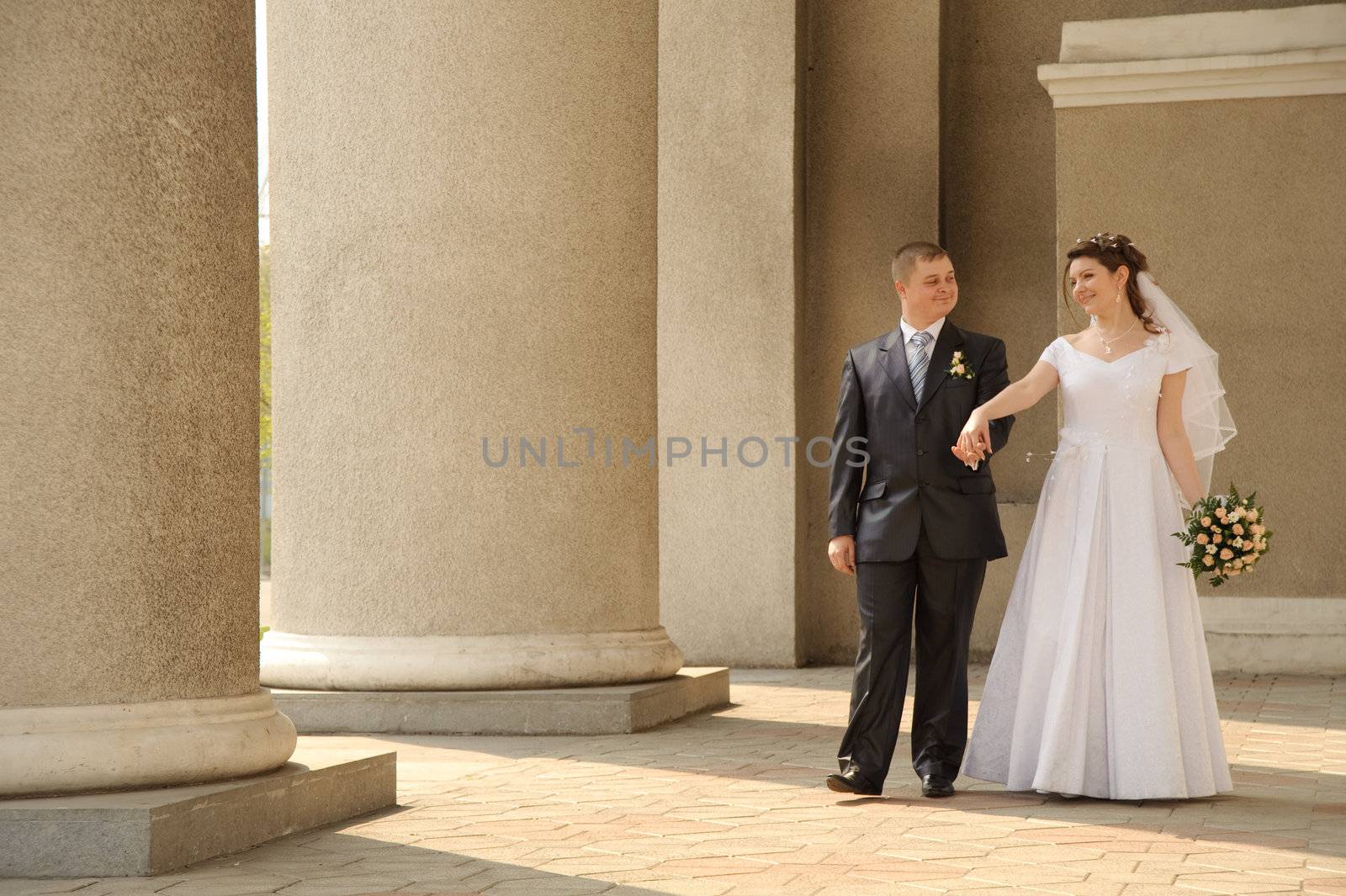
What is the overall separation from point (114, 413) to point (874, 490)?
310 centimetres

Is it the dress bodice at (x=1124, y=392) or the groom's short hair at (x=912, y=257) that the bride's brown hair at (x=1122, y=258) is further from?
the groom's short hair at (x=912, y=257)

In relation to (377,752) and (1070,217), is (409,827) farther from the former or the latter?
(1070,217)

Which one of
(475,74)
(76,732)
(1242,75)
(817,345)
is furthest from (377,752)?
(1242,75)

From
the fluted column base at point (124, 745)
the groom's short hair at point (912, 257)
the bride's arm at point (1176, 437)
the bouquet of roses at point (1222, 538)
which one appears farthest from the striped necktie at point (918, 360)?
the fluted column base at point (124, 745)

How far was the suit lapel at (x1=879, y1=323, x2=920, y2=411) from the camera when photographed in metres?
6.81

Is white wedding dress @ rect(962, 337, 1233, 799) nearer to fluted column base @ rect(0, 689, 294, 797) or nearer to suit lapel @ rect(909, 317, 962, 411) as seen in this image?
suit lapel @ rect(909, 317, 962, 411)

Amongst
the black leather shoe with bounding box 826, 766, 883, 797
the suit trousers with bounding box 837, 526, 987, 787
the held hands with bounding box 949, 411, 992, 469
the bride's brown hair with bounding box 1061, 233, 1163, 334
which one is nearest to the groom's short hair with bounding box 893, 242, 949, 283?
the bride's brown hair with bounding box 1061, 233, 1163, 334

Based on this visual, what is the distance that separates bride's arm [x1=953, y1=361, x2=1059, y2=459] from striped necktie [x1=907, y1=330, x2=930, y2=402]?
0.26 metres

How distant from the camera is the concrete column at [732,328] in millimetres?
13047

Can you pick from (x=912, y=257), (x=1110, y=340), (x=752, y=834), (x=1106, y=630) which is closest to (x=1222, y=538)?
(x=1106, y=630)

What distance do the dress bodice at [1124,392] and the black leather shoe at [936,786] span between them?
5.12ft

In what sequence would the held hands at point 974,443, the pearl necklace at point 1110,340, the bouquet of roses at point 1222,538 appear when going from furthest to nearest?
the pearl necklace at point 1110,340 → the bouquet of roses at point 1222,538 → the held hands at point 974,443

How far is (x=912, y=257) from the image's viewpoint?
6.84 meters

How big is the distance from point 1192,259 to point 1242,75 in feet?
4.60
